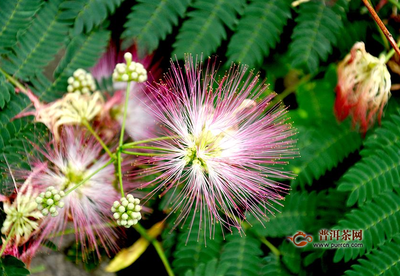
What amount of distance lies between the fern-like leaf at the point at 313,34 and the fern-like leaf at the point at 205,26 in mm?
340

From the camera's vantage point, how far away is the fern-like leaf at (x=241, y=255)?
82.3 inches

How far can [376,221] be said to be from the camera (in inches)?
79.8

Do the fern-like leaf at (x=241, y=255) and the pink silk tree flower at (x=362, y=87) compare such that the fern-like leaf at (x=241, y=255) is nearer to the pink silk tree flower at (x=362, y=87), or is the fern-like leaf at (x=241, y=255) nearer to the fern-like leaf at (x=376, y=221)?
the fern-like leaf at (x=376, y=221)

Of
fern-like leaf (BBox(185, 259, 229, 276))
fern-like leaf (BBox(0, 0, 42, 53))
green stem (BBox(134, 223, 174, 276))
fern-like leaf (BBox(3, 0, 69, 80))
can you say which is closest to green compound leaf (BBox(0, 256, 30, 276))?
green stem (BBox(134, 223, 174, 276))

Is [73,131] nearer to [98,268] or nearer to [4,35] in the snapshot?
[4,35]

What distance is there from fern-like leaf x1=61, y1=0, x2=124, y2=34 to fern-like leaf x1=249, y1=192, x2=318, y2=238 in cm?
128

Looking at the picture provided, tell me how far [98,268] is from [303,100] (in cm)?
153

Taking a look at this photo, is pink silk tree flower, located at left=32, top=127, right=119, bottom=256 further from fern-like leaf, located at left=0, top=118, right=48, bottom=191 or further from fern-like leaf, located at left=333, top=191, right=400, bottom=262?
fern-like leaf, located at left=333, top=191, right=400, bottom=262

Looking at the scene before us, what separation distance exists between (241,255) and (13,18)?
5.26 feet

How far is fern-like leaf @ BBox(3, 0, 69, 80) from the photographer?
2129 mm

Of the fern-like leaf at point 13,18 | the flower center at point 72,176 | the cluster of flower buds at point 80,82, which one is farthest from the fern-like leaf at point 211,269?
the fern-like leaf at point 13,18

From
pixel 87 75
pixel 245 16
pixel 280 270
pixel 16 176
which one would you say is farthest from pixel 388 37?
pixel 16 176

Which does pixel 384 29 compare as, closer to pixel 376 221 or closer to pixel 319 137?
pixel 319 137

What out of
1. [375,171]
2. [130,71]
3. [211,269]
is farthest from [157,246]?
[375,171]
